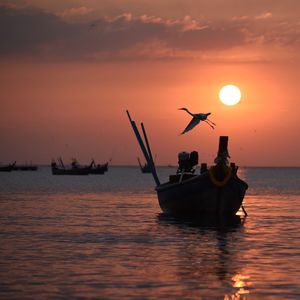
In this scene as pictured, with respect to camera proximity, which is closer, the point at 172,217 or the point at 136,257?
the point at 136,257

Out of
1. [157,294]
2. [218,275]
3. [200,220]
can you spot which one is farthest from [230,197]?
[157,294]

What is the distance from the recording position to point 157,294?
1853 centimetres

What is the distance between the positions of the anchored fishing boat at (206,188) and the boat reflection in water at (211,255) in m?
0.76

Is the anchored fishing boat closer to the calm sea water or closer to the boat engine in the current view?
the boat engine

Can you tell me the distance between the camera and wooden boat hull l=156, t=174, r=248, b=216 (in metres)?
41.7

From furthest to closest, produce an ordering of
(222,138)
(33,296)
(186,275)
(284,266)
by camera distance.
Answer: (222,138), (284,266), (186,275), (33,296)

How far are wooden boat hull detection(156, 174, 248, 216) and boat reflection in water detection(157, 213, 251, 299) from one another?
689 millimetres

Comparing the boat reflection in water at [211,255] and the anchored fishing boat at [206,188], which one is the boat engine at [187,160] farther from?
the boat reflection in water at [211,255]

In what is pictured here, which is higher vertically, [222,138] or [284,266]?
[222,138]

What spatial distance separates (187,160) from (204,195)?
263cm

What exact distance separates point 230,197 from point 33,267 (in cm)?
2158

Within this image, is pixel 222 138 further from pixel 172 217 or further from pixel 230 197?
pixel 172 217

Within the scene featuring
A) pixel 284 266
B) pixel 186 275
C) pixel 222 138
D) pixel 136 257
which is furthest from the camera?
pixel 222 138

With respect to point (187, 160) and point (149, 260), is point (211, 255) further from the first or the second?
point (187, 160)
